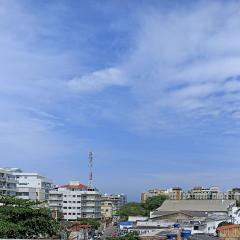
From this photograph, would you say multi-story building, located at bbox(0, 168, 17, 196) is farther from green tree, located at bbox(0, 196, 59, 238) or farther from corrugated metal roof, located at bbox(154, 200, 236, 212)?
green tree, located at bbox(0, 196, 59, 238)

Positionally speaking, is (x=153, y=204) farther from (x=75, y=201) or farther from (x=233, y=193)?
(x=233, y=193)

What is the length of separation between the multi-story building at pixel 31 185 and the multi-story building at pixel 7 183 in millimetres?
4381

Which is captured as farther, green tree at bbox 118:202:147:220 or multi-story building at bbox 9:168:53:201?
multi-story building at bbox 9:168:53:201

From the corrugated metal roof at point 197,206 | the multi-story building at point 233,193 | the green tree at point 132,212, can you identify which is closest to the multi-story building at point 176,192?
the multi-story building at point 233,193

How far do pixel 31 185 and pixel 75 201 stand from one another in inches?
292

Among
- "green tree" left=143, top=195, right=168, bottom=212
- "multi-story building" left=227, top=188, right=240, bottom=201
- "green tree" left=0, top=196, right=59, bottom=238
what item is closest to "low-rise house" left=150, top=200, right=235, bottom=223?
"green tree" left=143, top=195, right=168, bottom=212

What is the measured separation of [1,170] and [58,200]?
55.9 feet

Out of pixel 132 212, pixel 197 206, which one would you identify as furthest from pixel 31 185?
pixel 197 206

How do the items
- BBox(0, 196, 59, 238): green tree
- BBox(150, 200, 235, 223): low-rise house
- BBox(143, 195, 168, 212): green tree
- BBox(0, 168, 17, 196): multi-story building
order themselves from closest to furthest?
BBox(0, 196, 59, 238): green tree, BBox(150, 200, 235, 223): low-rise house, BBox(0, 168, 17, 196): multi-story building, BBox(143, 195, 168, 212): green tree

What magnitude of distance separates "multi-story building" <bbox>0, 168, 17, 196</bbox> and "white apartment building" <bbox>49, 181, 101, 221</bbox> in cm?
1082

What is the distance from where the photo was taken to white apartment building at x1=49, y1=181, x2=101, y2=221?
252ft

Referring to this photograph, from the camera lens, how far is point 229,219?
48438 mm

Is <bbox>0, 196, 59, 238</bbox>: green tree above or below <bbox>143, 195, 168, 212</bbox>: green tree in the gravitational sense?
below


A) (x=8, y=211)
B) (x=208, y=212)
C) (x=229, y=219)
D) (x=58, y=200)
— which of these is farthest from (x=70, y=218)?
(x=8, y=211)
